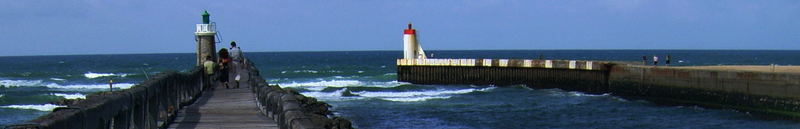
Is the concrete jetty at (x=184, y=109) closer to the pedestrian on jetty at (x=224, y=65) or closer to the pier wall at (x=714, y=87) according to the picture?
the pedestrian on jetty at (x=224, y=65)

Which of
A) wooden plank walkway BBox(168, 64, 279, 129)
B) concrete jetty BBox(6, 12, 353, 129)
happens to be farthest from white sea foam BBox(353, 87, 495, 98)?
wooden plank walkway BBox(168, 64, 279, 129)

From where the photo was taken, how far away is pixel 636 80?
1411 inches

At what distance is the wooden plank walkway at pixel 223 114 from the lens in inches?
468

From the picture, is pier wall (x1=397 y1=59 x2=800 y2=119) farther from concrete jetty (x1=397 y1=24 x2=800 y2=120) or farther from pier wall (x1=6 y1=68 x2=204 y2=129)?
pier wall (x1=6 y1=68 x2=204 y2=129)

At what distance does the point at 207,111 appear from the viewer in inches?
561

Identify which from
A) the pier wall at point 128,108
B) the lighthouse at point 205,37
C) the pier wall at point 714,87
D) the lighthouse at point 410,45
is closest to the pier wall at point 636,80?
the pier wall at point 714,87

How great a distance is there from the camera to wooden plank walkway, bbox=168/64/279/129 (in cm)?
1188

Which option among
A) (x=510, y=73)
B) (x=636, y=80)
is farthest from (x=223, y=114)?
(x=510, y=73)

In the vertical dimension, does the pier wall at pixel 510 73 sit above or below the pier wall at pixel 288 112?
below

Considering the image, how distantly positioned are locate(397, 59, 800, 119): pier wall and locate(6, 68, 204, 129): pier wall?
54.5 ft

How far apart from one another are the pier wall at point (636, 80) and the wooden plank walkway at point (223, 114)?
50.1 ft

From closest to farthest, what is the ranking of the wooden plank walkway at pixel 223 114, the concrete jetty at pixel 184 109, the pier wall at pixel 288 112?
1. the concrete jetty at pixel 184 109
2. the pier wall at pixel 288 112
3. the wooden plank walkway at pixel 223 114

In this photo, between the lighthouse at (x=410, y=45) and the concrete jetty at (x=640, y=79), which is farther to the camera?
the lighthouse at (x=410, y=45)

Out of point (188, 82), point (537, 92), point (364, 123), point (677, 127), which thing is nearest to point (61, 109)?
point (188, 82)
